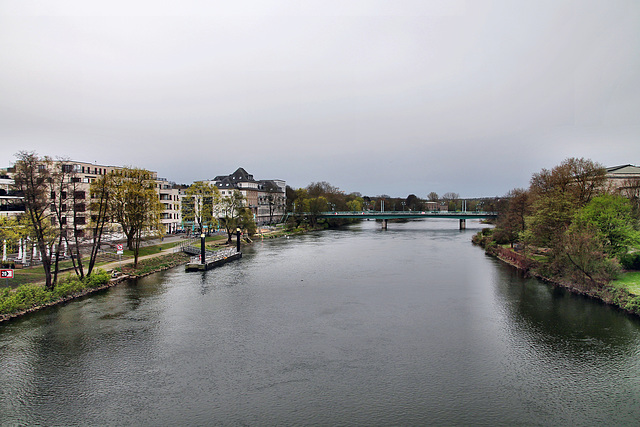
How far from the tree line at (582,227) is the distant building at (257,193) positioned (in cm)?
7089

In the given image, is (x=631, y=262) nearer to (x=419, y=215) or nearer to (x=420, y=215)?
(x=420, y=215)

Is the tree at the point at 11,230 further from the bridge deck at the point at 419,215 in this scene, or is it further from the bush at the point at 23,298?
the bridge deck at the point at 419,215

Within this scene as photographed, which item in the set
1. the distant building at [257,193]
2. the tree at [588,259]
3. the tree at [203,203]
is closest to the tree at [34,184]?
the tree at [203,203]

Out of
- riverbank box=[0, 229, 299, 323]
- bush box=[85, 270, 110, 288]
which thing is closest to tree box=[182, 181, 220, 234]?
riverbank box=[0, 229, 299, 323]

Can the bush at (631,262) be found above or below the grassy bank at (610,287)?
above

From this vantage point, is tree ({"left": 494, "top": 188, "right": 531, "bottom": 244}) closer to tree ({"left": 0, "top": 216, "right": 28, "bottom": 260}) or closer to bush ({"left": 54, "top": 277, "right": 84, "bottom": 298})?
bush ({"left": 54, "top": 277, "right": 84, "bottom": 298})

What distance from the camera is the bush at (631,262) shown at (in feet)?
99.6

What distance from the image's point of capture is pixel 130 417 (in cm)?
1295

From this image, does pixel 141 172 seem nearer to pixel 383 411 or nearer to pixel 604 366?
pixel 383 411

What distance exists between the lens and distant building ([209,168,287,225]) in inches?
4021

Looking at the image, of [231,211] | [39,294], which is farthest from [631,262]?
[231,211]

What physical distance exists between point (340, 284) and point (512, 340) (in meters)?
14.9

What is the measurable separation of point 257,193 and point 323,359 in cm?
9509

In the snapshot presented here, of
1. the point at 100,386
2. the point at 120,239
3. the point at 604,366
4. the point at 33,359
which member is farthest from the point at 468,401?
the point at 120,239
